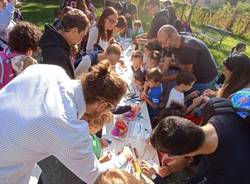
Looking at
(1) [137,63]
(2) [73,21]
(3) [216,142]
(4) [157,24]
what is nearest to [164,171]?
(3) [216,142]

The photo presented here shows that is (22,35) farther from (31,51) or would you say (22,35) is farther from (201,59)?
(201,59)

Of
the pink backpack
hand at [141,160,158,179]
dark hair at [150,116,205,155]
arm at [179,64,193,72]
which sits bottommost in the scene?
hand at [141,160,158,179]

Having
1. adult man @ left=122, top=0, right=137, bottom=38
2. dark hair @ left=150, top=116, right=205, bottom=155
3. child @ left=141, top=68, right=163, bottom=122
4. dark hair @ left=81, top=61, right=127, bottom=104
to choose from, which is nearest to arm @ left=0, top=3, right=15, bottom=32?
child @ left=141, top=68, right=163, bottom=122

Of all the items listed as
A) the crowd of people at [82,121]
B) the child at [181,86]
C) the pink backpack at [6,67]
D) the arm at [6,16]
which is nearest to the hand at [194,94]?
the child at [181,86]

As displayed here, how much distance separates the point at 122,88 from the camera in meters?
1.63

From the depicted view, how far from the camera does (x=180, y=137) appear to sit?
1.70m

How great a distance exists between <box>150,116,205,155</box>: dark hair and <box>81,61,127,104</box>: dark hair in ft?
1.17

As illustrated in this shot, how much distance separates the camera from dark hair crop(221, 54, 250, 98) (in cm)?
→ 288

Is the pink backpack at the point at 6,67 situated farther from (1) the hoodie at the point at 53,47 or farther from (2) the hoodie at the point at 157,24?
(2) the hoodie at the point at 157,24

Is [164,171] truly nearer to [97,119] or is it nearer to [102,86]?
[97,119]

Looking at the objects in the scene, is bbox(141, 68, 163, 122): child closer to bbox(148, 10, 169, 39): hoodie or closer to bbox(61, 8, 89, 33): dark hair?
bbox(61, 8, 89, 33): dark hair

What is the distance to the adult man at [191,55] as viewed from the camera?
393 cm

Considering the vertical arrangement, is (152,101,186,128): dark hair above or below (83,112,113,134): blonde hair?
below

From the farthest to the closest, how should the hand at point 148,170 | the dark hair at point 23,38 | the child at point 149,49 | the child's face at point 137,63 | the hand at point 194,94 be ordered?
1. the child at point 149,49
2. the child's face at point 137,63
3. the hand at point 194,94
4. the dark hair at point 23,38
5. the hand at point 148,170
